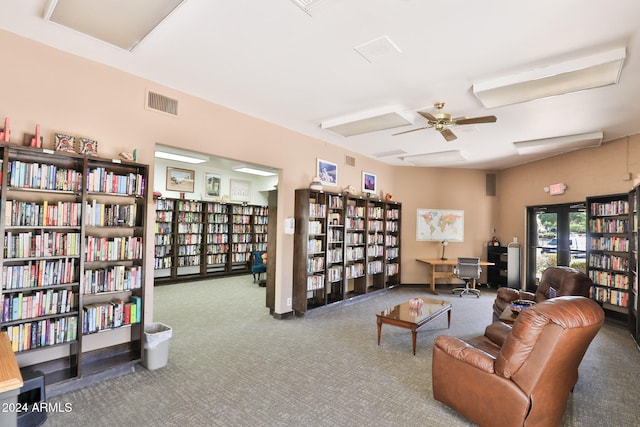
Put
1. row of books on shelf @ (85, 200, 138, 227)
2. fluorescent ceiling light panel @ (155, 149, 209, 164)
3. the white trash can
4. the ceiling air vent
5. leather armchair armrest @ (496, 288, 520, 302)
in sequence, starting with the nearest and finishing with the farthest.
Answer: row of books on shelf @ (85, 200, 138, 227)
the white trash can
the ceiling air vent
leather armchair armrest @ (496, 288, 520, 302)
fluorescent ceiling light panel @ (155, 149, 209, 164)

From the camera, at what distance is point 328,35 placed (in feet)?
9.21

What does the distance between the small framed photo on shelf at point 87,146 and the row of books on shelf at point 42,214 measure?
52cm

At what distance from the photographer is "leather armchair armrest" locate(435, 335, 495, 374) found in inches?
95.1

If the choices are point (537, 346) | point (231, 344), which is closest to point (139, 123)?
point (231, 344)

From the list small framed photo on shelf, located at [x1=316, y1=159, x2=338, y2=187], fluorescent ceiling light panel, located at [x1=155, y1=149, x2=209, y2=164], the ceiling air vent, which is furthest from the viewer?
fluorescent ceiling light panel, located at [x1=155, y1=149, x2=209, y2=164]

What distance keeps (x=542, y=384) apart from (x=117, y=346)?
3.89 metres

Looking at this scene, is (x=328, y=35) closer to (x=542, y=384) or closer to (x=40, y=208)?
(x=40, y=208)

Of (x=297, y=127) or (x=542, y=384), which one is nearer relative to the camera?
(x=542, y=384)

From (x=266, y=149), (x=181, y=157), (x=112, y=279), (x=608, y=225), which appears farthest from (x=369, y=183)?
(x=112, y=279)

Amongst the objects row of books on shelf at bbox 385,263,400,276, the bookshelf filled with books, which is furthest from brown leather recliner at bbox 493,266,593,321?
the bookshelf filled with books

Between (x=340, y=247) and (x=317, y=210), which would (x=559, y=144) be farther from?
(x=317, y=210)

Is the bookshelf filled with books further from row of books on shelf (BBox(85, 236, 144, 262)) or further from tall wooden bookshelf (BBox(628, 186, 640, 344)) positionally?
tall wooden bookshelf (BBox(628, 186, 640, 344))

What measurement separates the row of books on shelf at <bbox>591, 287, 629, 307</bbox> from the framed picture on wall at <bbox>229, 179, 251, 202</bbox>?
28.1 ft

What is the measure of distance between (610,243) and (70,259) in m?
7.65
